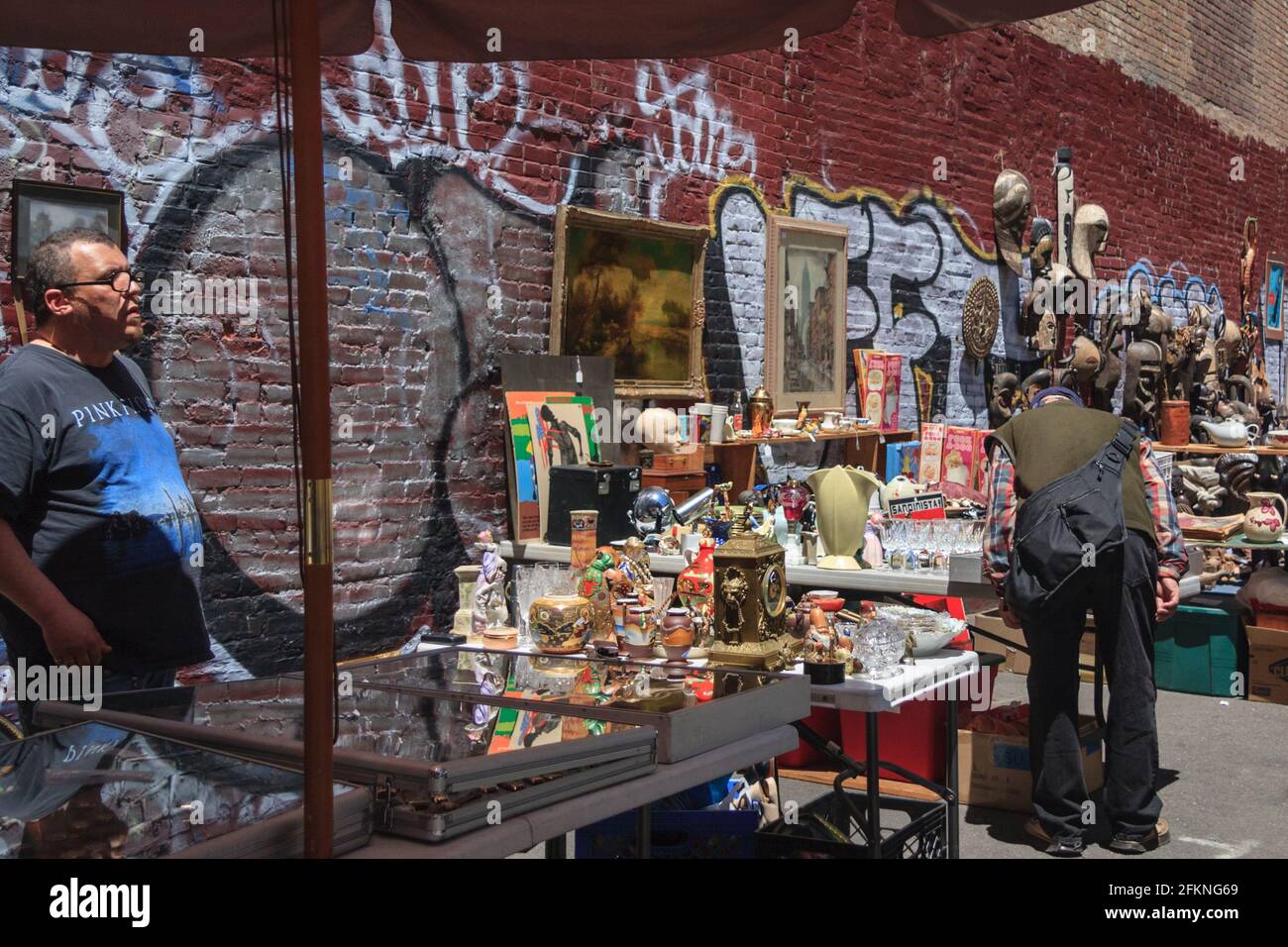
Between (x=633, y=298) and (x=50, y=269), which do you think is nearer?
(x=50, y=269)

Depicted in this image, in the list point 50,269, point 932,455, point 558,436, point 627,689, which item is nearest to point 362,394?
point 558,436

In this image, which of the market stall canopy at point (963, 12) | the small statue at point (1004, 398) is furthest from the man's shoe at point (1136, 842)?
the small statue at point (1004, 398)

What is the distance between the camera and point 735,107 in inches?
324

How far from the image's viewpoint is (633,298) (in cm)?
744

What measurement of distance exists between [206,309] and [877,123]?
5910 mm

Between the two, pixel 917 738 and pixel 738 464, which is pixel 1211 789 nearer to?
pixel 917 738

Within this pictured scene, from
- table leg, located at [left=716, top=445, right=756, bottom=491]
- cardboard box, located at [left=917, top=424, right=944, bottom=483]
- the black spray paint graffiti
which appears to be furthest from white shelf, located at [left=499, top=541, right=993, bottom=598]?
cardboard box, located at [left=917, top=424, right=944, bottom=483]

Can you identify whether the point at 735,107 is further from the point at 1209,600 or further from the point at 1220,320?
the point at 1220,320

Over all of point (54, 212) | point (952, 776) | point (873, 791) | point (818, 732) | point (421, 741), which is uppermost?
point (54, 212)

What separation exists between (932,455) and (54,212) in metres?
6.68

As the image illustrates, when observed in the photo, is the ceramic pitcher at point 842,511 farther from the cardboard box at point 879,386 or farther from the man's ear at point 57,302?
the cardboard box at point 879,386

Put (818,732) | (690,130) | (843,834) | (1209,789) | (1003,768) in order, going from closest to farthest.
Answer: (843,834) < (818,732) < (1003,768) < (1209,789) < (690,130)

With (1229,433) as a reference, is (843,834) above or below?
below

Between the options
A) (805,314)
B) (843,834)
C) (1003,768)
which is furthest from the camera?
(805,314)
